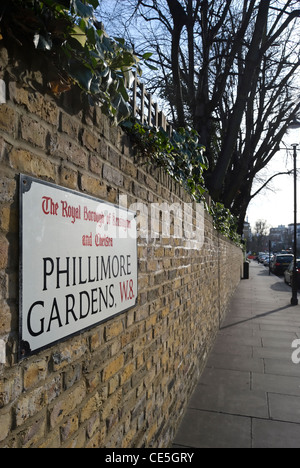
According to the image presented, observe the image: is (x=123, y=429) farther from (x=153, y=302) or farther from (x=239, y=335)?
(x=239, y=335)

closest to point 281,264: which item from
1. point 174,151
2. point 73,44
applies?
point 174,151

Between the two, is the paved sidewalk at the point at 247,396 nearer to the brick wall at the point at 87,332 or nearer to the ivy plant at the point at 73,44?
the brick wall at the point at 87,332

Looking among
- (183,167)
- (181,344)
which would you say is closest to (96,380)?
(181,344)

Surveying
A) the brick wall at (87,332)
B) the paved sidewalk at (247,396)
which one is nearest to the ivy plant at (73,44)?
the brick wall at (87,332)

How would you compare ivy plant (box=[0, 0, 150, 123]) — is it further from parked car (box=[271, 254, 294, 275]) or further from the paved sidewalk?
parked car (box=[271, 254, 294, 275])

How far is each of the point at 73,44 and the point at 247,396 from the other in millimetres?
4083

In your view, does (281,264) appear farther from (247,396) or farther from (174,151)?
(174,151)

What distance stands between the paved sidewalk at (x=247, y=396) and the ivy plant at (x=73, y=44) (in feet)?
9.72

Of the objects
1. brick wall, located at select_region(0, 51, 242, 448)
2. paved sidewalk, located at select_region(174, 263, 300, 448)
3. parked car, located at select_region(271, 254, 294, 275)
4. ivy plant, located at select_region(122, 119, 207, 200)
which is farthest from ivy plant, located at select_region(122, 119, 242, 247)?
parked car, located at select_region(271, 254, 294, 275)

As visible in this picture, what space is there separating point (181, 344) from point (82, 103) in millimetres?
2748

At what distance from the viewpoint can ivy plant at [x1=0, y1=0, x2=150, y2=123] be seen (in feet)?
4.27

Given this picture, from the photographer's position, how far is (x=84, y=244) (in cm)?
170

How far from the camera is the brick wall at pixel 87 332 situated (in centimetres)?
125

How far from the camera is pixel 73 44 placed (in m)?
1.54
